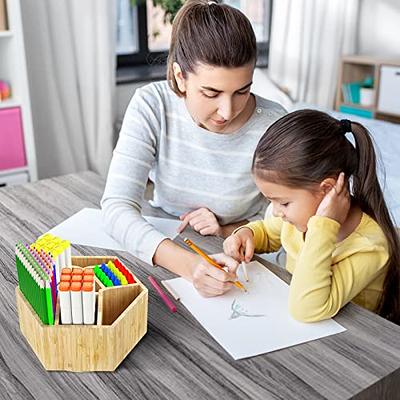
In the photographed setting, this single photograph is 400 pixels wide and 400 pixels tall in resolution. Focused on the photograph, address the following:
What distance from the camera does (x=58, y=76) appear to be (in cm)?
295

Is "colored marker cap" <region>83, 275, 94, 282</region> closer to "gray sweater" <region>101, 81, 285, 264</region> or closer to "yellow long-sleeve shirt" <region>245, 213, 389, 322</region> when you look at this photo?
"yellow long-sleeve shirt" <region>245, 213, 389, 322</region>

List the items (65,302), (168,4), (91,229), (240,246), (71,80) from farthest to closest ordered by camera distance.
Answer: (168,4) → (71,80) → (91,229) → (240,246) → (65,302)

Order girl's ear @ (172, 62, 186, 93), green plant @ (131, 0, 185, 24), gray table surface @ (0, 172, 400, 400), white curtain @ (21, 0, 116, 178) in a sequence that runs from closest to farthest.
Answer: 1. gray table surface @ (0, 172, 400, 400)
2. girl's ear @ (172, 62, 186, 93)
3. white curtain @ (21, 0, 116, 178)
4. green plant @ (131, 0, 185, 24)

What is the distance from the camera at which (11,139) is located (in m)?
2.61

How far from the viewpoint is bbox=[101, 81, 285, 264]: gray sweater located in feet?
4.43

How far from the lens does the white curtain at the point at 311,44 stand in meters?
3.84

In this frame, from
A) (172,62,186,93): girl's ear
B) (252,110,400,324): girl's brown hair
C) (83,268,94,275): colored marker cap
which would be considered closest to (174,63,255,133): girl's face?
(172,62,186,93): girl's ear

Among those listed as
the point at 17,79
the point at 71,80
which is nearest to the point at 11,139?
the point at 17,79

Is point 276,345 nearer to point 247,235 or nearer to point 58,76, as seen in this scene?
point 247,235

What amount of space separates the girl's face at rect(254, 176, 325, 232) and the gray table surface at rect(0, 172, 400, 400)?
18 centimetres

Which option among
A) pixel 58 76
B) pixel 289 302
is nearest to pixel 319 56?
pixel 58 76

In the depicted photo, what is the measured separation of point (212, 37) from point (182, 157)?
322mm

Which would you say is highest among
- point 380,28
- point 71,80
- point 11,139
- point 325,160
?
point 325,160

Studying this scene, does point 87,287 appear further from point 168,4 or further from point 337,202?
point 168,4
